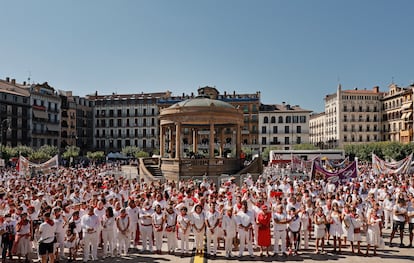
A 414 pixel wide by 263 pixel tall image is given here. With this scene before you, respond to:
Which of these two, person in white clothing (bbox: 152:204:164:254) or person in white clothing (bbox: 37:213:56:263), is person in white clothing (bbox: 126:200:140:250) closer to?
person in white clothing (bbox: 152:204:164:254)

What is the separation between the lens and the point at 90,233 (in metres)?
12.5

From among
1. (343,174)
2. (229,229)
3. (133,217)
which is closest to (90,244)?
(133,217)

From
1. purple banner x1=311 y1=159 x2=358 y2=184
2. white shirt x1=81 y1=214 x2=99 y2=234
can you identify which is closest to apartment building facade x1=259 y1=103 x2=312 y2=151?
purple banner x1=311 y1=159 x2=358 y2=184

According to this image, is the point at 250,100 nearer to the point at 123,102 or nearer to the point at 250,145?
the point at 250,145

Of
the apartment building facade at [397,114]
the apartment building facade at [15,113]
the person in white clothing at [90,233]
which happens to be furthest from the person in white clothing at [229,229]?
the apartment building facade at [397,114]

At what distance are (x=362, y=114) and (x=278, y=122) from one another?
2072 cm

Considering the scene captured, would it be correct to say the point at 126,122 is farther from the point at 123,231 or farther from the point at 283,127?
the point at 123,231

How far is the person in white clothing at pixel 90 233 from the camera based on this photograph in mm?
12453

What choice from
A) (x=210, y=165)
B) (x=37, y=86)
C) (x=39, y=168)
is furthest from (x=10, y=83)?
(x=210, y=165)

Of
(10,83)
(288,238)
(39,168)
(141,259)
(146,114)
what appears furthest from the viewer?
(146,114)

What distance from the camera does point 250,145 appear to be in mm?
86625

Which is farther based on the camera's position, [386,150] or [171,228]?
[386,150]

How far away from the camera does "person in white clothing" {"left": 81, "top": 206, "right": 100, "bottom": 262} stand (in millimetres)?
12453

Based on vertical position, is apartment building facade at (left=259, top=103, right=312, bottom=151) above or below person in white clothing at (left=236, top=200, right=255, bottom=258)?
above
